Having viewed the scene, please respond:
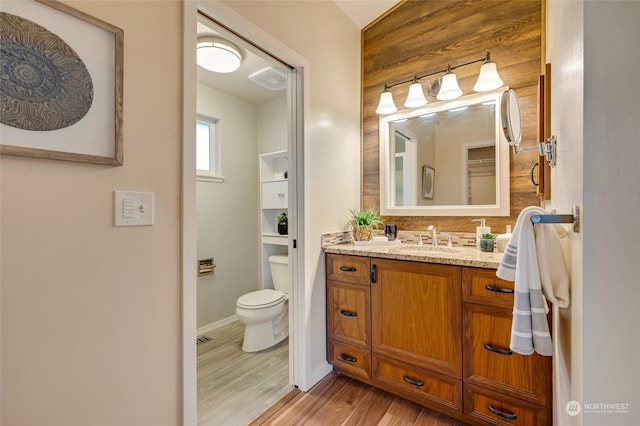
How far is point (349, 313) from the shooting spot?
1.92 m

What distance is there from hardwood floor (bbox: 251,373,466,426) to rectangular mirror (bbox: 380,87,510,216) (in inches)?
49.9

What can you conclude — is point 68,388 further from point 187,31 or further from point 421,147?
point 421,147

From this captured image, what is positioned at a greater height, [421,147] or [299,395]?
[421,147]

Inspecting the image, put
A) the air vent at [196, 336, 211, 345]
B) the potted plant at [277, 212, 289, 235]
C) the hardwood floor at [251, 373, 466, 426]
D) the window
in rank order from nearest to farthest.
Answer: the hardwood floor at [251, 373, 466, 426] < the air vent at [196, 336, 211, 345] < the window < the potted plant at [277, 212, 289, 235]

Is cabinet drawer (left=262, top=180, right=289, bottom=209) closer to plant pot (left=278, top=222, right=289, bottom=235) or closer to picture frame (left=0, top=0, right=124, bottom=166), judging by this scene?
plant pot (left=278, top=222, right=289, bottom=235)

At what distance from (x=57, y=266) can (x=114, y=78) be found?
2.09 feet

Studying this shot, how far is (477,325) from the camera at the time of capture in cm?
147

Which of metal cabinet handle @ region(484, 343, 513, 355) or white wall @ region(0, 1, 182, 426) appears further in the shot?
metal cabinet handle @ region(484, 343, 513, 355)

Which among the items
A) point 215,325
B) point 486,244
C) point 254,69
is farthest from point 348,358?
point 254,69

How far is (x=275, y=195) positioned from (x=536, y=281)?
98.6 inches

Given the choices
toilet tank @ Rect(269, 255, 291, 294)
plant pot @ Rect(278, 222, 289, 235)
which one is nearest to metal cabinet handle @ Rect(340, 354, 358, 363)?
toilet tank @ Rect(269, 255, 291, 294)

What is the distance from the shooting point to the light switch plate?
99 cm

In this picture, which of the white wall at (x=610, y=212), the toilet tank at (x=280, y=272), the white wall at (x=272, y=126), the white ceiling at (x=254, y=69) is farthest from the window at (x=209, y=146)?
the white wall at (x=610, y=212)

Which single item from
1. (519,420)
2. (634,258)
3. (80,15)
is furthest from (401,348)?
(80,15)
